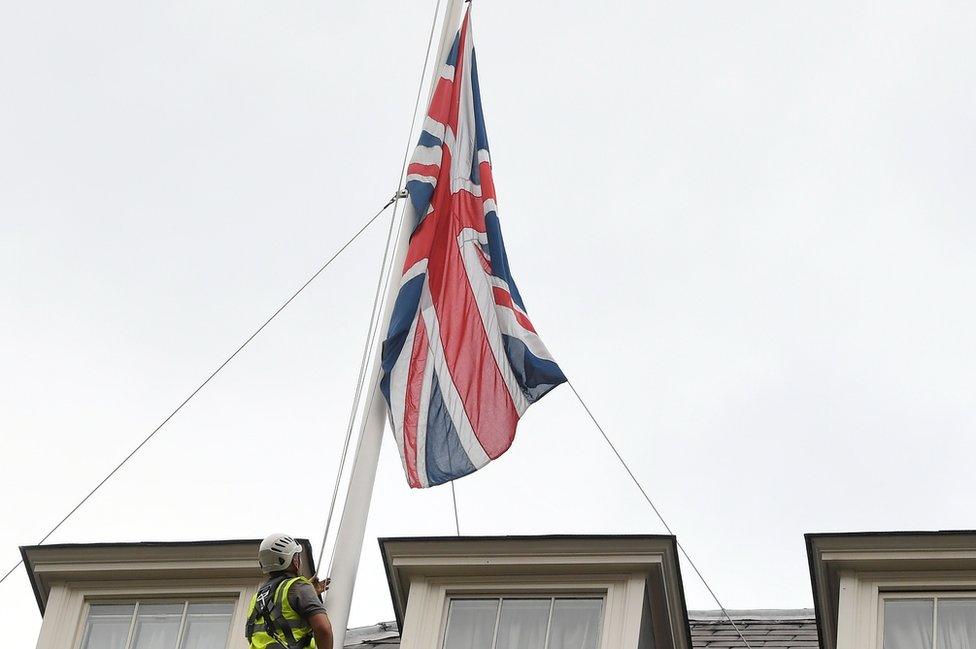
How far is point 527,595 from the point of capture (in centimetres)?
1695

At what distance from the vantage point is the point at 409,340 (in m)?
17.1

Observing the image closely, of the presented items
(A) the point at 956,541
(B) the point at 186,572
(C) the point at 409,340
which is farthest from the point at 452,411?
(A) the point at 956,541

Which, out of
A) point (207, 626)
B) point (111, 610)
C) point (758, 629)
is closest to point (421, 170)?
point (207, 626)

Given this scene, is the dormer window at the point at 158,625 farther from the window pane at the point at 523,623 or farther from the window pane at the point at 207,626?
the window pane at the point at 523,623

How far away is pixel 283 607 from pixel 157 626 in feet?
11.8

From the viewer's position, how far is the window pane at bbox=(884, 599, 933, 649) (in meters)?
15.9

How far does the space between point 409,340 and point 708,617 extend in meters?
4.78

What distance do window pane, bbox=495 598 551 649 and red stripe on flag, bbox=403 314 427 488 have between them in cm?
140

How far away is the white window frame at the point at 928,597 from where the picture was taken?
15953 mm

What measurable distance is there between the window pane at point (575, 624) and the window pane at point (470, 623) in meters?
0.54

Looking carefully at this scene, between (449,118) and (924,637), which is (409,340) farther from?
(924,637)

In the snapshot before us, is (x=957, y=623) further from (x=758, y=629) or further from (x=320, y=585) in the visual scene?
(x=320, y=585)

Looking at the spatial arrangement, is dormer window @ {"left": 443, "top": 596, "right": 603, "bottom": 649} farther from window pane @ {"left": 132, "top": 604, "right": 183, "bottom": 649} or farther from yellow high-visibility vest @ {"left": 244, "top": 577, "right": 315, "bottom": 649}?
yellow high-visibility vest @ {"left": 244, "top": 577, "right": 315, "bottom": 649}

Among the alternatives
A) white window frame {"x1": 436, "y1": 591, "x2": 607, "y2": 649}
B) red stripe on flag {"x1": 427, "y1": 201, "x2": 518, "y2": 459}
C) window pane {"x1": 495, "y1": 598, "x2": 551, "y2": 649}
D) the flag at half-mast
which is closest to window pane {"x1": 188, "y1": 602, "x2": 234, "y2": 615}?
white window frame {"x1": 436, "y1": 591, "x2": 607, "y2": 649}
